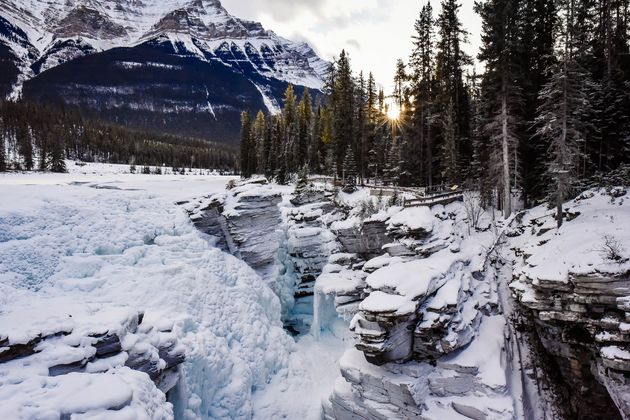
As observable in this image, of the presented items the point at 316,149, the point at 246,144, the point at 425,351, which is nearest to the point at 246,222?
the point at 425,351

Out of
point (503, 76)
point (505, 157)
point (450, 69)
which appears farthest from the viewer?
point (450, 69)

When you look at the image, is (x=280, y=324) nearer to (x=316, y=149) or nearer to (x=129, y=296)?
(x=129, y=296)

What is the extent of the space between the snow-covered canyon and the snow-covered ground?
64mm

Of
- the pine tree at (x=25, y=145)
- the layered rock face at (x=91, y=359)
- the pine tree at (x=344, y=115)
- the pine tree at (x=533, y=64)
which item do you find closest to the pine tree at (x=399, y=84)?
the pine tree at (x=344, y=115)

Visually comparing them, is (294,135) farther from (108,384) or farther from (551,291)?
(108,384)

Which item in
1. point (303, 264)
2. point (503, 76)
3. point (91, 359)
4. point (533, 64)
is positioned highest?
point (533, 64)

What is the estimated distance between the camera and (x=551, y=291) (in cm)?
1342

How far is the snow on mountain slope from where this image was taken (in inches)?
286

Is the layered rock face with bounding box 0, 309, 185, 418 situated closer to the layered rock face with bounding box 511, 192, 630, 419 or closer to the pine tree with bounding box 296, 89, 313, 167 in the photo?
the layered rock face with bounding box 511, 192, 630, 419

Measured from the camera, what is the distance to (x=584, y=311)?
40.5 ft

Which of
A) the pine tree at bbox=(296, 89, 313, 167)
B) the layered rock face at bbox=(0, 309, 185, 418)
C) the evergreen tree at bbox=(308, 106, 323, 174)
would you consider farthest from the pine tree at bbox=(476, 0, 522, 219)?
the pine tree at bbox=(296, 89, 313, 167)

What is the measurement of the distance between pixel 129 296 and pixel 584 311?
17155 mm

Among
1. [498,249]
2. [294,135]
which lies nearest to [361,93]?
[294,135]

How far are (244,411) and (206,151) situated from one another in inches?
4289
